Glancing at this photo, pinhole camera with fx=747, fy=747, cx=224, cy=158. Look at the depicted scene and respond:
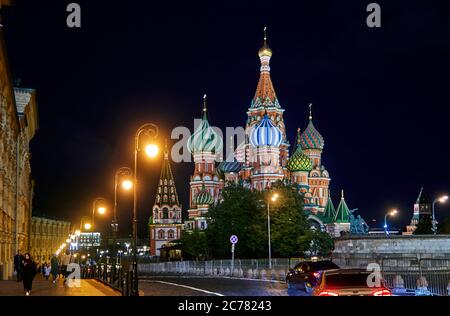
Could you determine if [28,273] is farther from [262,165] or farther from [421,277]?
[262,165]

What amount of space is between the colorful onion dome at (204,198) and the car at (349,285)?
4579 inches

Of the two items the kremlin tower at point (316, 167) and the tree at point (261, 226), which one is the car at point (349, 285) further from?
the kremlin tower at point (316, 167)

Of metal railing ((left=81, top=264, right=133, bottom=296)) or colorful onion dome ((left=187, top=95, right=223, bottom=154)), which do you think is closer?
metal railing ((left=81, top=264, right=133, bottom=296))

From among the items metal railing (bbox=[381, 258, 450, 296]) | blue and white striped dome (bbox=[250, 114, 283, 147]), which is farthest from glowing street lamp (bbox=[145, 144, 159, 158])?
blue and white striped dome (bbox=[250, 114, 283, 147])

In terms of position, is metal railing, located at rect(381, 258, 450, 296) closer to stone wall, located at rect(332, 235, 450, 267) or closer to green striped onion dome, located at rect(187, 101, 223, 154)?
stone wall, located at rect(332, 235, 450, 267)

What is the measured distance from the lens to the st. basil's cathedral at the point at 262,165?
390ft

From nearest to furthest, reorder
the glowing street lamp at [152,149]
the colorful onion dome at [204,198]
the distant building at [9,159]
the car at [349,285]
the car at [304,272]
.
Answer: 1. the car at [349,285]
2. the glowing street lamp at [152,149]
3. the car at [304,272]
4. the distant building at [9,159]
5. the colorful onion dome at [204,198]

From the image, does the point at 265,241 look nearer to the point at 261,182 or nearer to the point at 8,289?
the point at 8,289

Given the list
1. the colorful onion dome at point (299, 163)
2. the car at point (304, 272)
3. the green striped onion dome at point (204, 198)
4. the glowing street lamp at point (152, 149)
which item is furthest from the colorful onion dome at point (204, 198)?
the glowing street lamp at point (152, 149)

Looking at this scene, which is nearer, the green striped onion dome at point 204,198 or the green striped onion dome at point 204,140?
the green striped onion dome at point 204,198

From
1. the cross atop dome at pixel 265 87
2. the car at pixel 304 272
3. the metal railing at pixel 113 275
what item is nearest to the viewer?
the metal railing at pixel 113 275

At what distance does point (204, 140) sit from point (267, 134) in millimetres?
21482

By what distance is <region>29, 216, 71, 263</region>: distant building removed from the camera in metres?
95.5

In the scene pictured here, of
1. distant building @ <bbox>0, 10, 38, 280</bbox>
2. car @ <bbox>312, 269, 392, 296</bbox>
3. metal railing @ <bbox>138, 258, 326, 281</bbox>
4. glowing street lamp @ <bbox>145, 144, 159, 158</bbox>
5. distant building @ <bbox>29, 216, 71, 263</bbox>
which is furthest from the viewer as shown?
distant building @ <bbox>29, 216, 71, 263</bbox>
